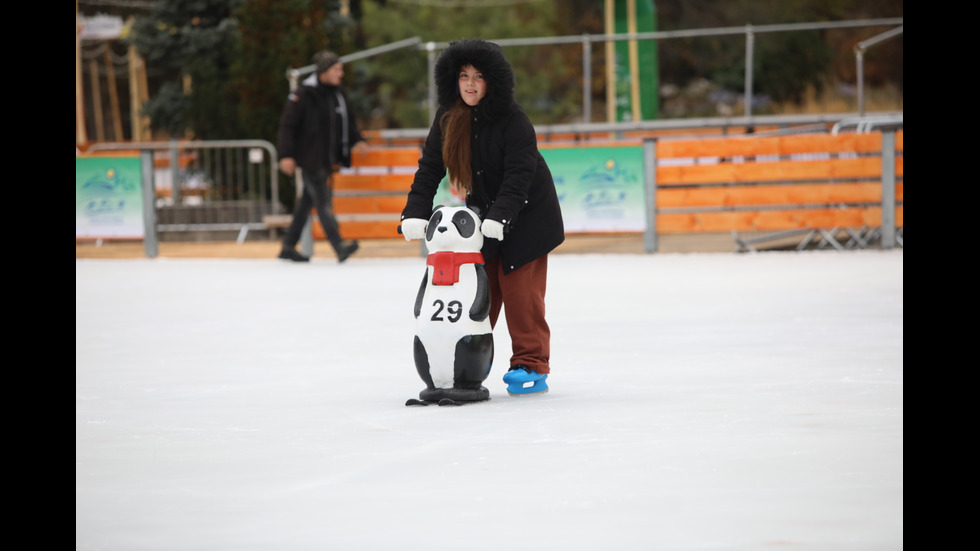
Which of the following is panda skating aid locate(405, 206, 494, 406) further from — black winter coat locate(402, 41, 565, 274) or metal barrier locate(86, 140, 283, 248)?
metal barrier locate(86, 140, 283, 248)

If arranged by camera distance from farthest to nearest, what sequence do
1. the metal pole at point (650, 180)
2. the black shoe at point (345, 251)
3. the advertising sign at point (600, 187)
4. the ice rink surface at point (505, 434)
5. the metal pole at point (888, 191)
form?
the advertising sign at point (600, 187)
the metal pole at point (650, 180)
the metal pole at point (888, 191)
the black shoe at point (345, 251)
the ice rink surface at point (505, 434)

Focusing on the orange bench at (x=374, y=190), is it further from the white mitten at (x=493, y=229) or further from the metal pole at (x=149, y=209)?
the white mitten at (x=493, y=229)

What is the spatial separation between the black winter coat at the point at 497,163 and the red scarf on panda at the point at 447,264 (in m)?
0.22

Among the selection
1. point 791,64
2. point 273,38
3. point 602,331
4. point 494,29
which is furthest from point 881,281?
point 494,29

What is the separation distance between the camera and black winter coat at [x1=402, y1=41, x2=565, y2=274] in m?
5.30

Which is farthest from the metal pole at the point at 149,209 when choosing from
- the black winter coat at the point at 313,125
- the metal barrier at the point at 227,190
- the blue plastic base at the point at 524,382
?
the blue plastic base at the point at 524,382

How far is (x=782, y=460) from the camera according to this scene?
13.0ft

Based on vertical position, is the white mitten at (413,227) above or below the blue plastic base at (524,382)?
above

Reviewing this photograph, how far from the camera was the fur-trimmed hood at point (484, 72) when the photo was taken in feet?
17.5

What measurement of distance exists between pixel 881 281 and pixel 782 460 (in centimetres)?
602

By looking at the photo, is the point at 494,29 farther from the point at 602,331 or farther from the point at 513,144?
the point at 513,144

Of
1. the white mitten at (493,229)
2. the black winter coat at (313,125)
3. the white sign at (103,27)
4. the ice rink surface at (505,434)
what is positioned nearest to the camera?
the ice rink surface at (505,434)

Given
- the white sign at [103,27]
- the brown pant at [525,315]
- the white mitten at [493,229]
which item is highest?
the white sign at [103,27]

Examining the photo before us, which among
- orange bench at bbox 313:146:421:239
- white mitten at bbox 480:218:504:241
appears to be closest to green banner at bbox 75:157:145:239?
orange bench at bbox 313:146:421:239
